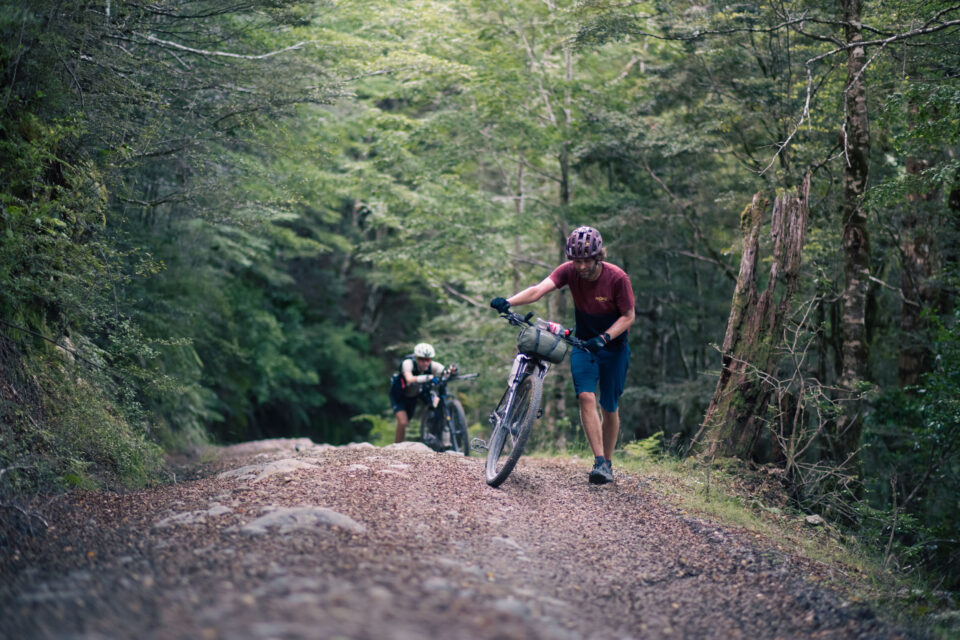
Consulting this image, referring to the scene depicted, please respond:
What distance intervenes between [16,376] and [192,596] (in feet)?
12.1

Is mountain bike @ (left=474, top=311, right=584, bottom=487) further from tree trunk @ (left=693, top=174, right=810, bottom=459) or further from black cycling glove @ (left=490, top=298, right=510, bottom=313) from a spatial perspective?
tree trunk @ (left=693, top=174, right=810, bottom=459)

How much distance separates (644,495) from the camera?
631 centimetres

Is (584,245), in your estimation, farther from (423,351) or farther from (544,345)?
(423,351)

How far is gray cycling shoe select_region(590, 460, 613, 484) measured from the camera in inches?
255

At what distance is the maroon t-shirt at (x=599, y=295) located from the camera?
20.5 ft

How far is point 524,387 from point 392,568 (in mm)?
3098

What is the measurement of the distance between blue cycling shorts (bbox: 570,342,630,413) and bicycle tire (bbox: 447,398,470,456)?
3613mm

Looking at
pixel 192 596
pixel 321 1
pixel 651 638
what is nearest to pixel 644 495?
pixel 651 638

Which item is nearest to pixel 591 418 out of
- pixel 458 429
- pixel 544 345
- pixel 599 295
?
pixel 544 345

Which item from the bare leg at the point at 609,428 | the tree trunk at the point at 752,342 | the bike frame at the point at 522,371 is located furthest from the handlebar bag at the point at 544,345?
the tree trunk at the point at 752,342

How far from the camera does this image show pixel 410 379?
9961 mm

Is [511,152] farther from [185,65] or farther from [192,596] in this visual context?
[192,596]

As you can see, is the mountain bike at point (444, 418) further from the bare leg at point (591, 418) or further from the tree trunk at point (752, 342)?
the bare leg at point (591, 418)

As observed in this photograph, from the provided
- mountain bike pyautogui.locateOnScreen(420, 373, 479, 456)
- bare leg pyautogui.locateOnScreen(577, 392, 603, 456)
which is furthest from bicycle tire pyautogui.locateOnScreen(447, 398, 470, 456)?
bare leg pyautogui.locateOnScreen(577, 392, 603, 456)
